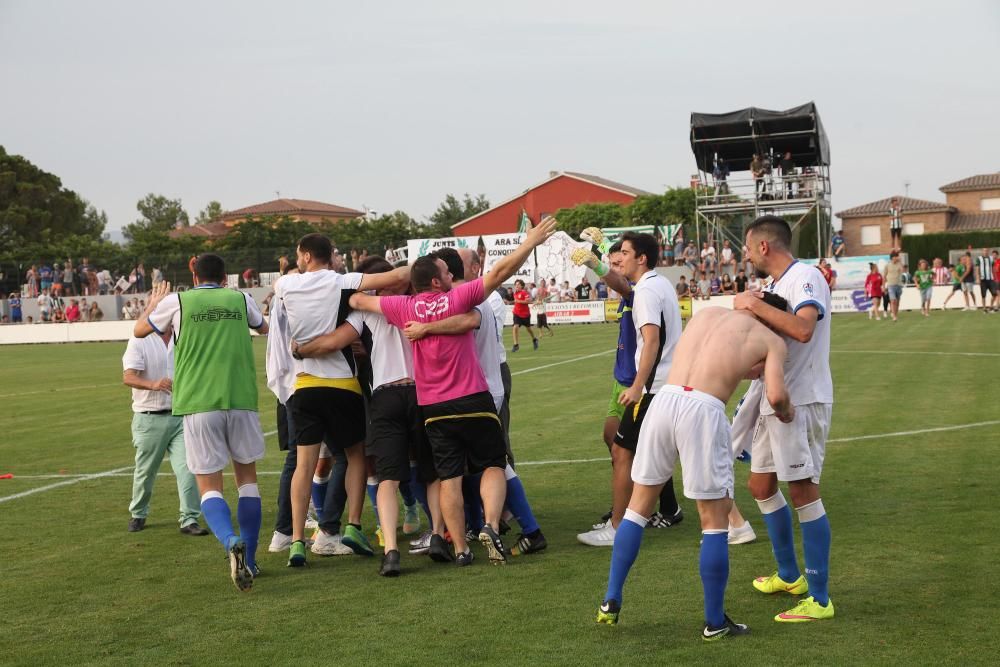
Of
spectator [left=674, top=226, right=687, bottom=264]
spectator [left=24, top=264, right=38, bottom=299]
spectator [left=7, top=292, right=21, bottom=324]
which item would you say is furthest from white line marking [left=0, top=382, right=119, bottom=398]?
spectator [left=24, top=264, right=38, bottom=299]

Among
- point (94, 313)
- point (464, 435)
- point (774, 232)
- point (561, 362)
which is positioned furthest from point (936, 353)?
point (94, 313)

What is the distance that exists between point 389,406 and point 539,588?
162 centimetres

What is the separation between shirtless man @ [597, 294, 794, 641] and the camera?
5137 millimetres

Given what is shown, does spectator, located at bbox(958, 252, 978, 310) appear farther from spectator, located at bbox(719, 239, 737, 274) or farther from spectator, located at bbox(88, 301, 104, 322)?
spectator, located at bbox(88, 301, 104, 322)

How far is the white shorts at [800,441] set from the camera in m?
5.47

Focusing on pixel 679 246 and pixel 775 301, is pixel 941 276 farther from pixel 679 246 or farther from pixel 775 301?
pixel 775 301

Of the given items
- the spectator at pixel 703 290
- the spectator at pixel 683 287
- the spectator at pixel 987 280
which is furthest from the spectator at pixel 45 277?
the spectator at pixel 987 280

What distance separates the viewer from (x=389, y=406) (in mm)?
7039

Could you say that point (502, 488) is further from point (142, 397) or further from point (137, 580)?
point (142, 397)

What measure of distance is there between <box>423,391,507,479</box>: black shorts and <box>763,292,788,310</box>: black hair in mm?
2204

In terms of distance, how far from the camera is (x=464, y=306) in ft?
22.0

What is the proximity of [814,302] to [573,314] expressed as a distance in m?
36.8

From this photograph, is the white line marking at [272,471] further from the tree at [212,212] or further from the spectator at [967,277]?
the tree at [212,212]

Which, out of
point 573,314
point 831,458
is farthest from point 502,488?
point 573,314
